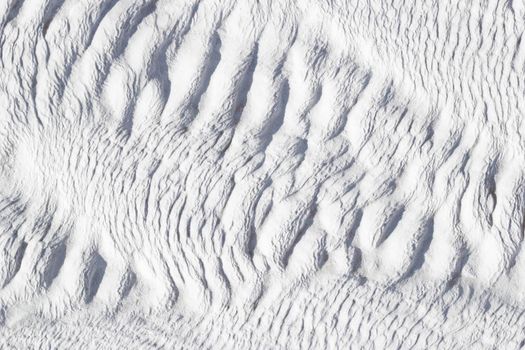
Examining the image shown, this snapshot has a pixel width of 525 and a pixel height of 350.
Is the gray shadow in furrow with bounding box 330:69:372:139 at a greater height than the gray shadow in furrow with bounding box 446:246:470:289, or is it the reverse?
the gray shadow in furrow with bounding box 330:69:372:139

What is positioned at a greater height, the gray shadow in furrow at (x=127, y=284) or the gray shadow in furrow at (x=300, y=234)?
the gray shadow in furrow at (x=300, y=234)

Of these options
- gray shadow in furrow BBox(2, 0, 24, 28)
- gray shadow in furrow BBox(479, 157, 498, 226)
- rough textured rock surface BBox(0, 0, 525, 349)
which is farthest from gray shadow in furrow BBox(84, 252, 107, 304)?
gray shadow in furrow BBox(479, 157, 498, 226)

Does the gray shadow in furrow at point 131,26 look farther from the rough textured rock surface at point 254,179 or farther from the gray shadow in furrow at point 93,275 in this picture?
the gray shadow in furrow at point 93,275

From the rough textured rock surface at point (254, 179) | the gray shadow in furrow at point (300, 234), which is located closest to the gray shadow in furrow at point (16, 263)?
the rough textured rock surface at point (254, 179)

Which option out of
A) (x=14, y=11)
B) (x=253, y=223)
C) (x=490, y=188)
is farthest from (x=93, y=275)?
(x=490, y=188)

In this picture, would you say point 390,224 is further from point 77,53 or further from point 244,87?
point 77,53

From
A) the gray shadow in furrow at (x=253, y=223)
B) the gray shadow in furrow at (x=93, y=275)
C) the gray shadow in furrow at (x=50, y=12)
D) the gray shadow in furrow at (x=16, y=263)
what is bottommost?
the gray shadow in furrow at (x=16, y=263)

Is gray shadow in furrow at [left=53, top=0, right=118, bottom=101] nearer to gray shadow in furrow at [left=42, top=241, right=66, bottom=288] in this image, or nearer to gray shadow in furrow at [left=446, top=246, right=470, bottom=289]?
gray shadow in furrow at [left=42, top=241, right=66, bottom=288]

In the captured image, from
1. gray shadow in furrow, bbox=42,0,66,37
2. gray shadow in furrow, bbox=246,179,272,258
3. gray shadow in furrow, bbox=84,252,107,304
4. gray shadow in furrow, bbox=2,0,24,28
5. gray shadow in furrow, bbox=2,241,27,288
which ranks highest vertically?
gray shadow in furrow, bbox=42,0,66,37
